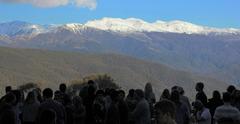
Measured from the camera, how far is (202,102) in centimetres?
1504

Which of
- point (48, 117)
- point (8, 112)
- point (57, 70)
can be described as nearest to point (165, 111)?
point (48, 117)

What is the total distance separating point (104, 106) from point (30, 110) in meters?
1.89

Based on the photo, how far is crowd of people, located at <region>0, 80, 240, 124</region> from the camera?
1137 centimetres

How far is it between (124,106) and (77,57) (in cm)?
A: 18665

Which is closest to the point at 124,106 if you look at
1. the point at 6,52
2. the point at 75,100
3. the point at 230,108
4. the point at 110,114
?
the point at 110,114

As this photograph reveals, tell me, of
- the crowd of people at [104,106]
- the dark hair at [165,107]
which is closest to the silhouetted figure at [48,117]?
the crowd of people at [104,106]

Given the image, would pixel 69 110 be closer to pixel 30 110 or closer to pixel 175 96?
pixel 30 110

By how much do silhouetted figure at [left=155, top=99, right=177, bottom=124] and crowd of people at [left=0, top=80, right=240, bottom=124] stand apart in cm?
233

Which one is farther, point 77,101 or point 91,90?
point 91,90

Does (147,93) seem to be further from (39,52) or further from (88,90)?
(39,52)

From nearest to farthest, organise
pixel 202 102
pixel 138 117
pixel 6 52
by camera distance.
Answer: pixel 138 117 < pixel 202 102 < pixel 6 52

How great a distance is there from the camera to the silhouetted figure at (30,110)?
537 inches

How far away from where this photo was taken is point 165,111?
7684 millimetres

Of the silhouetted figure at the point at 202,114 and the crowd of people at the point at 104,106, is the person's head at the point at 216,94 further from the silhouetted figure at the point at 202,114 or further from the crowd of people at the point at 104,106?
the silhouetted figure at the point at 202,114
